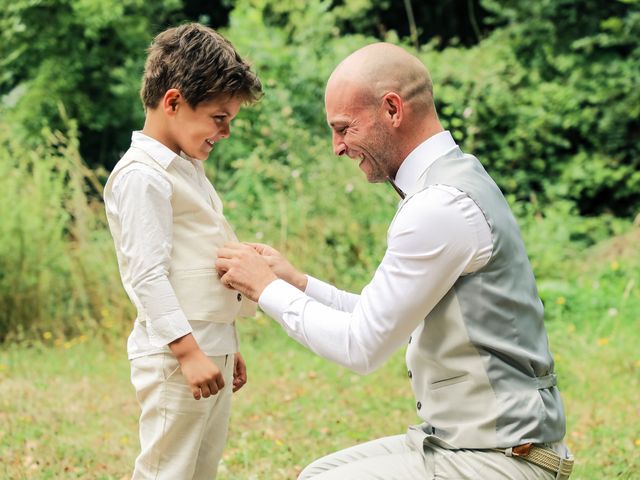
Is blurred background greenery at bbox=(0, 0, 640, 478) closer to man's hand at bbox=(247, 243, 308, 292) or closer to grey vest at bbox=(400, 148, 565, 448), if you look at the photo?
man's hand at bbox=(247, 243, 308, 292)

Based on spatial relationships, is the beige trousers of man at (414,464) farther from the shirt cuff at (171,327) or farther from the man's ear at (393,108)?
the man's ear at (393,108)

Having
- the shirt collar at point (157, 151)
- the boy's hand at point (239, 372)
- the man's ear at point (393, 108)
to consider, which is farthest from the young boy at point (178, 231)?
the man's ear at point (393, 108)

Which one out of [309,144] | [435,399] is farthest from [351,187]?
[435,399]

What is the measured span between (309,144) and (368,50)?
6.39 meters

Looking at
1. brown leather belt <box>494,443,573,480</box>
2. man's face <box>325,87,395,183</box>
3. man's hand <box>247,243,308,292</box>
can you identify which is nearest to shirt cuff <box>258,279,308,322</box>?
man's hand <box>247,243,308,292</box>

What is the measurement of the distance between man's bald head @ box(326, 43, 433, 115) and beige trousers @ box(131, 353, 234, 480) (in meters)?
0.98

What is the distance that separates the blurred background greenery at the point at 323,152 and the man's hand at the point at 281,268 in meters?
1.57

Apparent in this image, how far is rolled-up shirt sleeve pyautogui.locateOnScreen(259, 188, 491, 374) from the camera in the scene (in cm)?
229

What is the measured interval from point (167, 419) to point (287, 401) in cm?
275

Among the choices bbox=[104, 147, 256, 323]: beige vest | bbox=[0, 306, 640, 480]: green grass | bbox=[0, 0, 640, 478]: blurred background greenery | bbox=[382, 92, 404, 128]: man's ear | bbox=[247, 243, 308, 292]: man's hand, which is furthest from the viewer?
bbox=[0, 0, 640, 478]: blurred background greenery

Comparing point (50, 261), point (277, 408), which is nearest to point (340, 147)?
point (277, 408)

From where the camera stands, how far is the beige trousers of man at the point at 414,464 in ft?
7.61

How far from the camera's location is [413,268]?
2.30 metres

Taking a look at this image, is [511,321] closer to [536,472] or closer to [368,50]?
[536,472]
